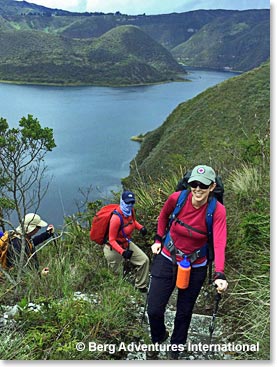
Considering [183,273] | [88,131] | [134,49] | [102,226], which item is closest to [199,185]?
[183,273]

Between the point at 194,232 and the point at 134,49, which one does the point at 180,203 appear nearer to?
the point at 194,232

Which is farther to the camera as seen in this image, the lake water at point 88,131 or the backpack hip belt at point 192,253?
the lake water at point 88,131

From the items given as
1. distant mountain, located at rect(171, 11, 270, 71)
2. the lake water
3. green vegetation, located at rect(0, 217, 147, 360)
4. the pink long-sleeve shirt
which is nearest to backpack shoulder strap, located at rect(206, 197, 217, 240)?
the pink long-sleeve shirt

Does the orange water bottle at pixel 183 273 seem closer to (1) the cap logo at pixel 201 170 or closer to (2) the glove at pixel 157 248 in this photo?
(2) the glove at pixel 157 248

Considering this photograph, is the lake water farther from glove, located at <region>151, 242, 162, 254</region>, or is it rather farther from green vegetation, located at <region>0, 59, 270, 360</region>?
glove, located at <region>151, 242, 162, 254</region>

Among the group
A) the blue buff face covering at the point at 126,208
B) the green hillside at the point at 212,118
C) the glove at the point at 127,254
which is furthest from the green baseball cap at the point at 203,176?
the green hillside at the point at 212,118

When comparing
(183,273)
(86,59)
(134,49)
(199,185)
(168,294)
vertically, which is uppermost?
(134,49)
